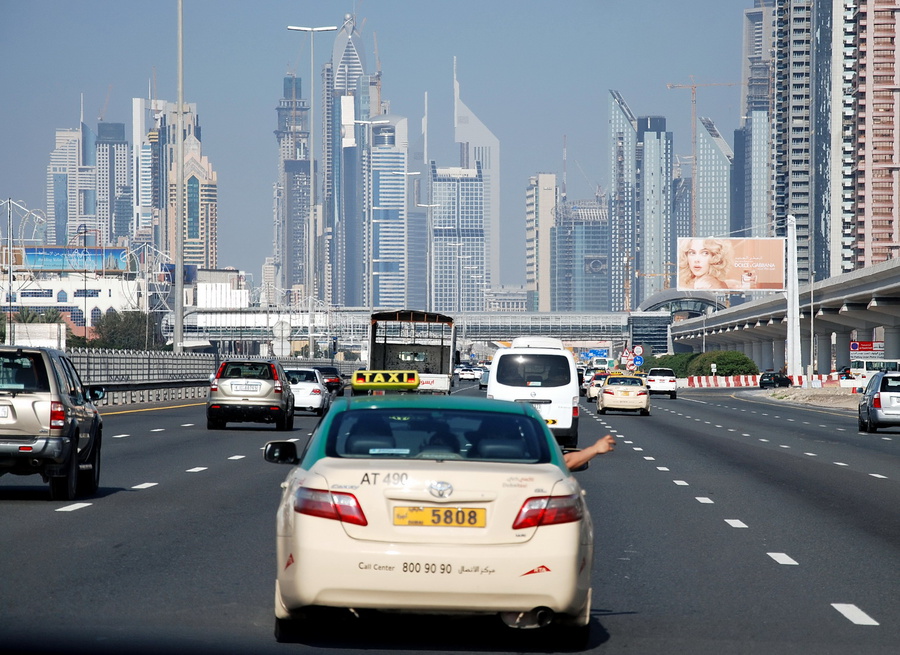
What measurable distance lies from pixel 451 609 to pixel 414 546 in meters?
0.36

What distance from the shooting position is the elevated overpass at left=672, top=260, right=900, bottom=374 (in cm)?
8381

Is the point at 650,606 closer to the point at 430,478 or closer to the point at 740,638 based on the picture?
the point at 740,638

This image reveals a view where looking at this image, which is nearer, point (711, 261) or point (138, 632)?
point (138, 632)

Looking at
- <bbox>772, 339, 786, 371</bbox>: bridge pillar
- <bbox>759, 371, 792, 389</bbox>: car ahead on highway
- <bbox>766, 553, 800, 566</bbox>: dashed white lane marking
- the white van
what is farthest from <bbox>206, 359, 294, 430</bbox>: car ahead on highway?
<bbox>772, 339, 786, 371</bbox>: bridge pillar

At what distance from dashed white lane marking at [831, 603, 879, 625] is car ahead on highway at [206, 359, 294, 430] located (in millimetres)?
22719

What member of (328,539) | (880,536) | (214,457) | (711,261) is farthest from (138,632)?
(711,261)

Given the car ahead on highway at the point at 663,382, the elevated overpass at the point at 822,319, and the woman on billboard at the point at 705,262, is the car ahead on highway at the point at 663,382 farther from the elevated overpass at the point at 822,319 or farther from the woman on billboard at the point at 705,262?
the elevated overpass at the point at 822,319

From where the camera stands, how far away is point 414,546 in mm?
6840

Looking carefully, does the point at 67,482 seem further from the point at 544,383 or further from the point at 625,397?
the point at 625,397

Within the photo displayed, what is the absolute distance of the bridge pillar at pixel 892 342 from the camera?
9331 centimetres

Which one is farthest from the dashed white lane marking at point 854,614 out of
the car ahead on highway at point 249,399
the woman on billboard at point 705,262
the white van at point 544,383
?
the woman on billboard at point 705,262

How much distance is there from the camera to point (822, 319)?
106m

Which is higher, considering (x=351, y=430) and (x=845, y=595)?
(x=351, y=430)

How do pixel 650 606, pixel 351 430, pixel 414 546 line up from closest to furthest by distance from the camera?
pixel 414 546
pixel 351 430
pixel 650 606
